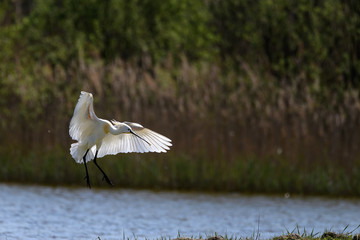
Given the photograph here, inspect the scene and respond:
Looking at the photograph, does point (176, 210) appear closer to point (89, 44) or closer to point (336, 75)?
point (336, 75)

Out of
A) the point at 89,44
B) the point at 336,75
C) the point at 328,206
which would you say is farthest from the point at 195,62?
the point at 328,206

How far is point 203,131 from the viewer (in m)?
12.4

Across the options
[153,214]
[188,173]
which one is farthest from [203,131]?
[153,214]

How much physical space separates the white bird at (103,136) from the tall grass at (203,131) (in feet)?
14.3

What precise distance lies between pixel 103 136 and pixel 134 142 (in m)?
0.40

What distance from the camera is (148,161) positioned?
12.3 metres

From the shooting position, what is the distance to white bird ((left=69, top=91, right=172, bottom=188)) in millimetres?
7117

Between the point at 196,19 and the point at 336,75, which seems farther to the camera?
the point at 196,19

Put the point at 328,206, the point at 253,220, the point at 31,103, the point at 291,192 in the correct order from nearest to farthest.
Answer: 1. the point at 253,220
2. the point at 328,206
3. the point at 291,192
4. the point at 31,103

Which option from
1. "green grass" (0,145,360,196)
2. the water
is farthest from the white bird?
"green grass" (0,145,360,196)

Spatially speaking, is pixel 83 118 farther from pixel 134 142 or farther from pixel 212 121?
pixel 212 121

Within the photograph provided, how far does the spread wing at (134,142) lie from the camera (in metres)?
7.38

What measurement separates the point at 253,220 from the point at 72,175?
3.43 m

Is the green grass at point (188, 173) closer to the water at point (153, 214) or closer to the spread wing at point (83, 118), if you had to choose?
the water at point (153, 214)
